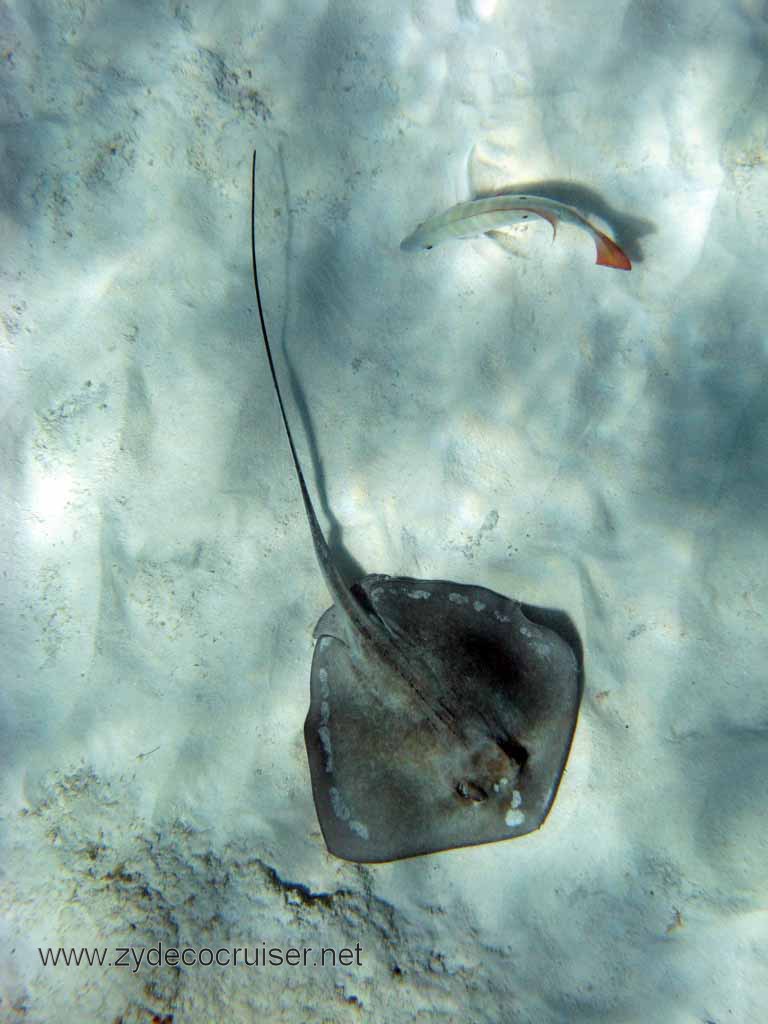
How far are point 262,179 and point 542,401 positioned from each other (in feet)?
8.32

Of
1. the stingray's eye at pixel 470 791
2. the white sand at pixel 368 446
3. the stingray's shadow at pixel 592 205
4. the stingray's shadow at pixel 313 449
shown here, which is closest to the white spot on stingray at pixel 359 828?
the white sand at pixel 368 446

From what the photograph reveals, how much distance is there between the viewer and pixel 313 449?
3988 mm

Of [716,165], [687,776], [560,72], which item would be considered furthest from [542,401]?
[687,776]

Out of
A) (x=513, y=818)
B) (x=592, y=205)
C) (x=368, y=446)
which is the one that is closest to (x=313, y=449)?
(x=368, y=446)

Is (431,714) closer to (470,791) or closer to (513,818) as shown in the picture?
(470,791)

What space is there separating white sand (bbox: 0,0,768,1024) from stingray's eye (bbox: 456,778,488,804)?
2.17 ft

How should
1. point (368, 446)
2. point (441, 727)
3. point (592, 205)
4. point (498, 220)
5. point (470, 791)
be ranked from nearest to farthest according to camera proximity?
point (470, 791) → point (441, 727) → point (498, 220) → point (592, 205) → point (368, 446)

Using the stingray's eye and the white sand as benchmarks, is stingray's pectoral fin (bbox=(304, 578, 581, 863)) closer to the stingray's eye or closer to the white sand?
the stingray's eye

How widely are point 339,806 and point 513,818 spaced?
1000mm

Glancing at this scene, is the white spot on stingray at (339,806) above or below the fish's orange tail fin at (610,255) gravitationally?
below

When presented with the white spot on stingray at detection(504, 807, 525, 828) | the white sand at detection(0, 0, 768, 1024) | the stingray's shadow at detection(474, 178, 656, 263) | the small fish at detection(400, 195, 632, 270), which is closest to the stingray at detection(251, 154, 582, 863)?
the white spot on stingray at detection(504, 807, 525, 828)

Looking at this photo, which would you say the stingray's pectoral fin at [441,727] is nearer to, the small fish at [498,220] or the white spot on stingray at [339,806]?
the white spot on stingray at [339,806]

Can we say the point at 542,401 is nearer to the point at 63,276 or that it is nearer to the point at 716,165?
the point at 716,165

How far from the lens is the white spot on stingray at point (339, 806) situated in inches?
129
